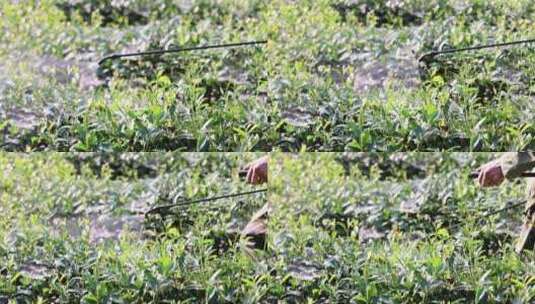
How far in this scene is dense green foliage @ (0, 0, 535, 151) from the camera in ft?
9.23

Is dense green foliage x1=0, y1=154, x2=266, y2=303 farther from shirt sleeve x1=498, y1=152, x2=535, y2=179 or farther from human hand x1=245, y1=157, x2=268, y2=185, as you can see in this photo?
shirt sleeve x1=498, y1=152, x2=535, y2=179

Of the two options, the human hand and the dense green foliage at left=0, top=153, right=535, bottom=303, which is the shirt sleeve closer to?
the dense green foliage at left=0, top=153, right=535, bottom=303

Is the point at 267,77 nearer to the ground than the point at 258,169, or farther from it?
farther from it

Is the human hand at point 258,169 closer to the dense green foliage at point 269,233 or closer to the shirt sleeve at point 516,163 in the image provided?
the dense green foliage at point 269,233

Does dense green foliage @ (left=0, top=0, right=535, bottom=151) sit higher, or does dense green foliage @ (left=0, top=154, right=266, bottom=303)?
dense green foliage @ (left=0, top=0, right=535, bottom=151)

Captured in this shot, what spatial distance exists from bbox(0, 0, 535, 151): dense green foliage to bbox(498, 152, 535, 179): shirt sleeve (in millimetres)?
48

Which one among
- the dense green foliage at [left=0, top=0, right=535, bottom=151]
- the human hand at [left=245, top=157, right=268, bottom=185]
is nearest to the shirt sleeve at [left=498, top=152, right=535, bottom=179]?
the dense green foliage at [left=0, top=0, right=535, bottom=151]

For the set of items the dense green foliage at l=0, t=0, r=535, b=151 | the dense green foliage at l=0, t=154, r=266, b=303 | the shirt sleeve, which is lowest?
the dense green foliage at l=0, t=154, r=266, b=303

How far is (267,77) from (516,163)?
89cm

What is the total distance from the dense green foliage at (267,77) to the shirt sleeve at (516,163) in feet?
0.16

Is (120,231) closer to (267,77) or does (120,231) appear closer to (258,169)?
(258,169)

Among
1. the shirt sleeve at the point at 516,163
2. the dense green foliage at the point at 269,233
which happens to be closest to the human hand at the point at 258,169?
the dense green foliage at the point at 269,233

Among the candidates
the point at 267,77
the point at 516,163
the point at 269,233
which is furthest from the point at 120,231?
the point at 516,163

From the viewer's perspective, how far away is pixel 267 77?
113 inches
